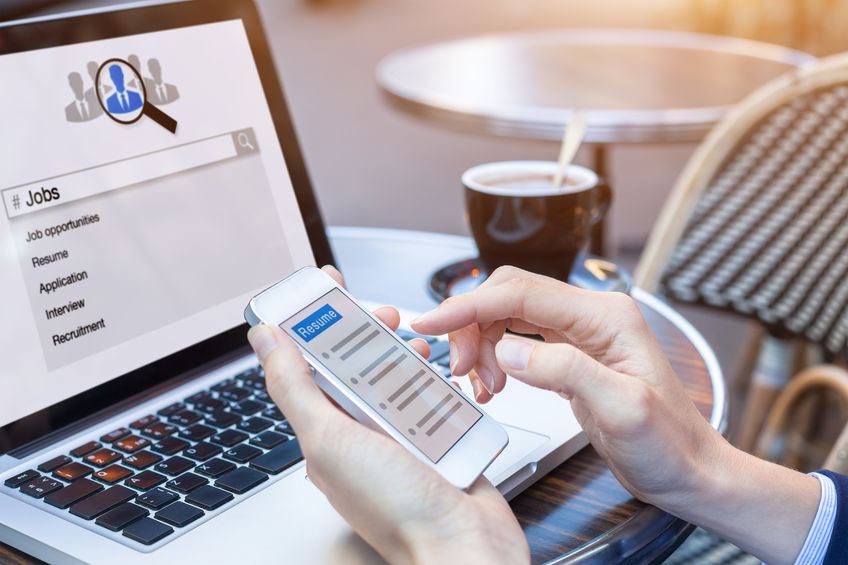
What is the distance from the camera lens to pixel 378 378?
18.1 inches

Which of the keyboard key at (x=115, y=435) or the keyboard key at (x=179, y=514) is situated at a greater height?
the keyboard key at (x=115, y=435)

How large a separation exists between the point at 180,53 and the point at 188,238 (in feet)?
0.46

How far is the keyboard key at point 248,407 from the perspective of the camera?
1.82ft

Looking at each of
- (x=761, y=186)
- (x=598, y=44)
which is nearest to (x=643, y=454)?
(x=761, y=186)

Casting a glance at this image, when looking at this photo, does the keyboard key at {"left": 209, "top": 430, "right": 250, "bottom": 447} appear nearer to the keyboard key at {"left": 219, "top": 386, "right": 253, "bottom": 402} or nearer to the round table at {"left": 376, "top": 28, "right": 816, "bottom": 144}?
the keyboard key at {"left": 219, "top": 386, "right": 253, "bottom": 402}

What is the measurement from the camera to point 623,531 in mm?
467

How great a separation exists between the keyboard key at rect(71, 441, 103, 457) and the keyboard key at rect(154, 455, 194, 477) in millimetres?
53

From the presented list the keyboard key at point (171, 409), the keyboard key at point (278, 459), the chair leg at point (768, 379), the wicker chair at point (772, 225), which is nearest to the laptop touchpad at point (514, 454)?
the keyboard key at point (278, 459)

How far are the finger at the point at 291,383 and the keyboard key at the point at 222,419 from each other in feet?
0.44

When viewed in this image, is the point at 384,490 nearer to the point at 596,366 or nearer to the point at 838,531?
the point at 596,366

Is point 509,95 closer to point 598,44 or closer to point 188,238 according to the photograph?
point 598,44

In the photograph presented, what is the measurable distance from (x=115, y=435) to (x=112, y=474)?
0.17 ft

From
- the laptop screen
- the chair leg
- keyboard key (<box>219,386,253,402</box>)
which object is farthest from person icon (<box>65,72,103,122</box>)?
the chair leg

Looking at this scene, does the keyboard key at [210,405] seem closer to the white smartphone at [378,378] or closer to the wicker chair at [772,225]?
the white smartphone at [378,378]
